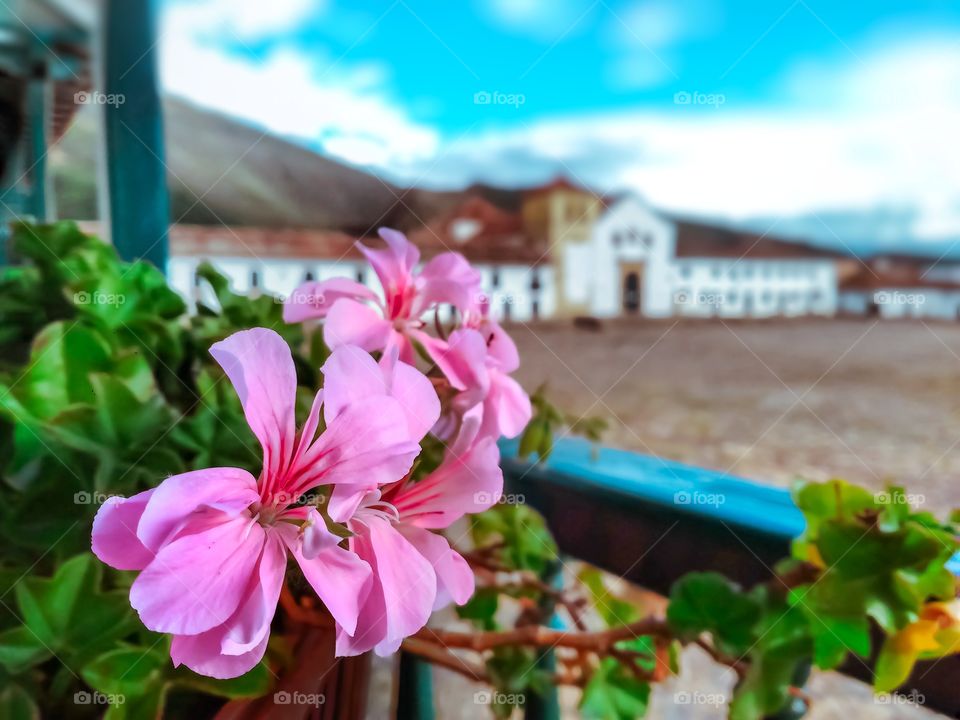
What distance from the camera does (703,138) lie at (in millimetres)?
1884

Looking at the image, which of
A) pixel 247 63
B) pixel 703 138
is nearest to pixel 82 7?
pixel 247 63

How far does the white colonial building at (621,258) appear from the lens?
31.0 inches

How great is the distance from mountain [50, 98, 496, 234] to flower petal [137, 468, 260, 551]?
52cm

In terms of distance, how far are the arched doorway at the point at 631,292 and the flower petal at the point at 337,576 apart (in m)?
1.05

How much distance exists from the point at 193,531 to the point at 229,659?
0.03 meters

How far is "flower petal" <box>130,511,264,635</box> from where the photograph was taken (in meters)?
0.15

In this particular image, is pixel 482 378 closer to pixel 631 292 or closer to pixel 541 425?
pixel 541 425

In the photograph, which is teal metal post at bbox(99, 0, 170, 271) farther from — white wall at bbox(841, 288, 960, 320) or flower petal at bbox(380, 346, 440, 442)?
white wall at bbox(841, 288, 960, 320)

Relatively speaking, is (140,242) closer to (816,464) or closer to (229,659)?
(229,659)

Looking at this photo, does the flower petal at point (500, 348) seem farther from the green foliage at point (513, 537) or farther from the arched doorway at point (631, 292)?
the arched doorway at point (631, 292)

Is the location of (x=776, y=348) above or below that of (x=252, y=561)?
above

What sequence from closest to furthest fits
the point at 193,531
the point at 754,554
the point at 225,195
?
1. the point at 193,531
2. the point at 754,554
3. the point at 225,195

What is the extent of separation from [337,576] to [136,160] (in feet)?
2.32

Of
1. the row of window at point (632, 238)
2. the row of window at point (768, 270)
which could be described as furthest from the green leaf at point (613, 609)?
the row of window at point (632, 238)
